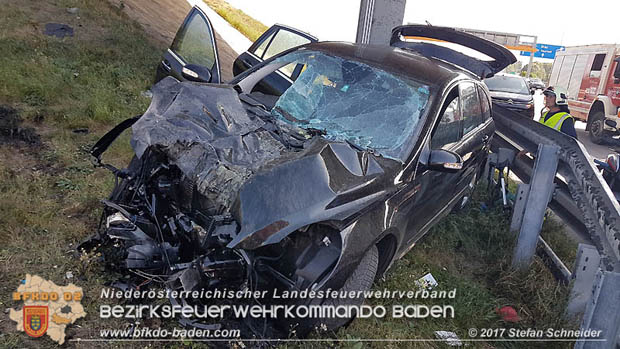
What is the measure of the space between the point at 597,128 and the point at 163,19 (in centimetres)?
1293

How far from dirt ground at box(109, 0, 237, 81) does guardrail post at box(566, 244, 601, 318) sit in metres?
8.57

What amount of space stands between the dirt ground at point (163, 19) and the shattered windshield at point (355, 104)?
6.88m

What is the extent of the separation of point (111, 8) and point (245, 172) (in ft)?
31.5

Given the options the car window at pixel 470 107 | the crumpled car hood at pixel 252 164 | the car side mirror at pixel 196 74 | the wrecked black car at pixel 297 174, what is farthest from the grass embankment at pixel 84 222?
the car side mirror at pixel 196 74

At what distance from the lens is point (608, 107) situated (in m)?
11.1

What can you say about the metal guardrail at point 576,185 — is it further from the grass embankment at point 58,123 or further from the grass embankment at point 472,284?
the grass embankment at point 58,123

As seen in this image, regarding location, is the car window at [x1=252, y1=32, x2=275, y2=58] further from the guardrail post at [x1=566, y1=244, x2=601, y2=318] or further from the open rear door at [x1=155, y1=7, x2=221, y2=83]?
the guardrail post at [x1=566, y1=244, x2=601, y2=318]

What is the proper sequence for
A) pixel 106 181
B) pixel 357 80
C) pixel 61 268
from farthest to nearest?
pixel 106 181
pixel 357 80
pixel 61 268

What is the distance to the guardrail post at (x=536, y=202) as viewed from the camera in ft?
11.6

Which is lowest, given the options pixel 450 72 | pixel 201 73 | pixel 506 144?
pixel 506 144

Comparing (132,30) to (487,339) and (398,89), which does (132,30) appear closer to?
(398,89)

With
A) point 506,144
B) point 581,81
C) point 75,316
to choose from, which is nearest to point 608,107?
point 581,81

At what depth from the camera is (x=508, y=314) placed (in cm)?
328

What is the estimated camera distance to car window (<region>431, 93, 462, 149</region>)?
10.4 ft
